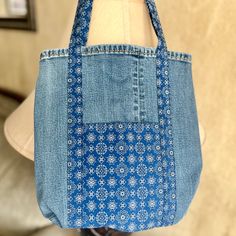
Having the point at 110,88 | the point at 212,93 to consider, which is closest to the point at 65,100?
the point at 110,88

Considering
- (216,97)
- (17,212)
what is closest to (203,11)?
(216,97)

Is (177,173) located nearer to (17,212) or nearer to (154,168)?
(154,168)

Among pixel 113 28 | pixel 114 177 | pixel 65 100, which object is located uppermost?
pixel 113 28

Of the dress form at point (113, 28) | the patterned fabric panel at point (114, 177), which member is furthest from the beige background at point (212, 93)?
the patterned fabric panel at point (114, 177)

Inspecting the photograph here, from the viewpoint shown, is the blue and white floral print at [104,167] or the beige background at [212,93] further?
the beige background at [212,93]

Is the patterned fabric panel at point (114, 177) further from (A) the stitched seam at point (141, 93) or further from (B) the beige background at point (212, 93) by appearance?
(B) the beige background at point (212, 93)

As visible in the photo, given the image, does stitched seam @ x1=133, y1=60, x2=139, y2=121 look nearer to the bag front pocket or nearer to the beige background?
the bag front pocket

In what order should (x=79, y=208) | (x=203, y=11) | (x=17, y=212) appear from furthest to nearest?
(x=17, y=212) < (x=203, y=11) < (x=79, y=208)

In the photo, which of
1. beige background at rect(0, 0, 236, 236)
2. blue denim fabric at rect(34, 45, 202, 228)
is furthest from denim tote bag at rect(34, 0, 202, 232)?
beige background at rect(0, 0, 236, 236)

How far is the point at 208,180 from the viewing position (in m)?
0.92

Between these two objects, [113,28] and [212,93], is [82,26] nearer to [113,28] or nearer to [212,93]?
[113,28]

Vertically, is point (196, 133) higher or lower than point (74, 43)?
lower

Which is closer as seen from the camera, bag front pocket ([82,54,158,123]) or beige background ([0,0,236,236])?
bag front pocket ([82,54,158,123])

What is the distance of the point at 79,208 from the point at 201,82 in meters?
0.52
